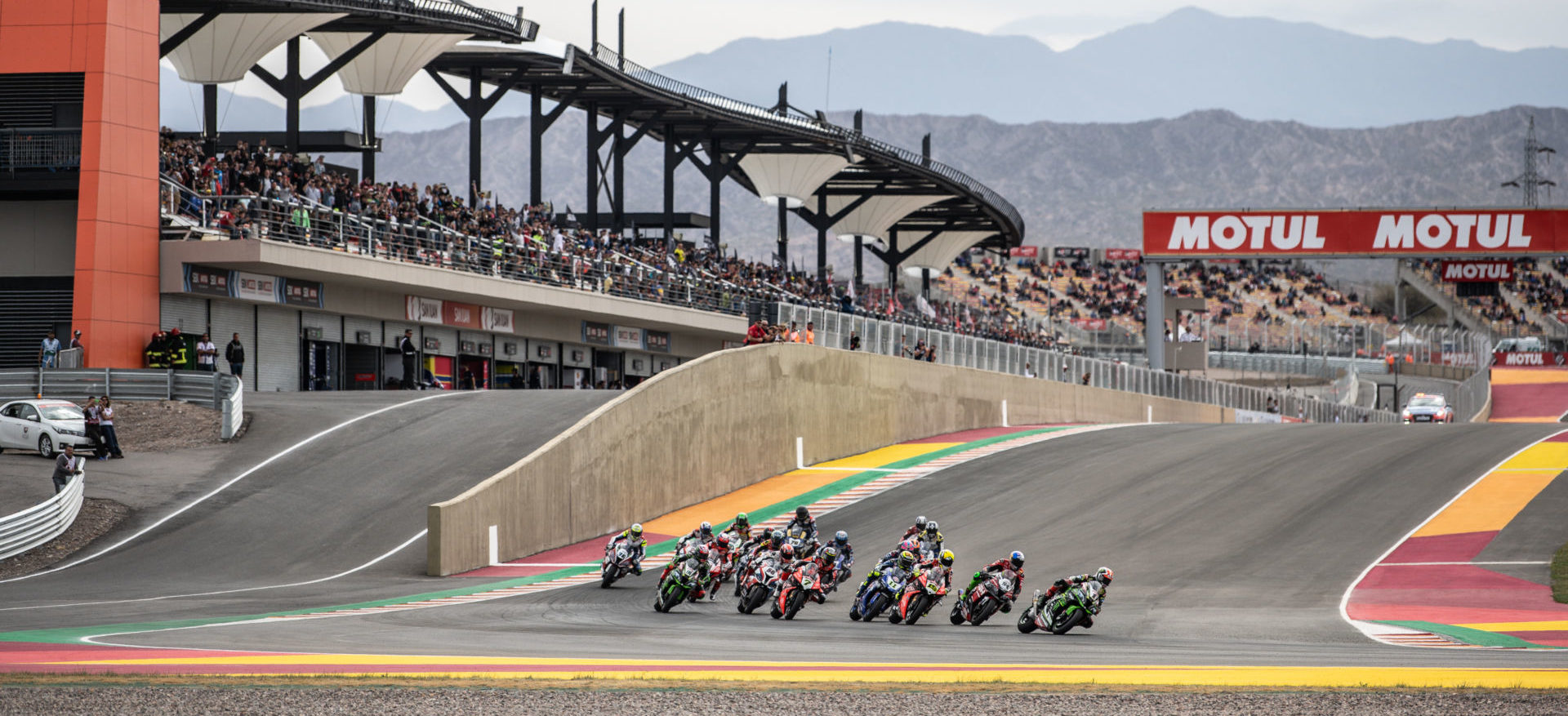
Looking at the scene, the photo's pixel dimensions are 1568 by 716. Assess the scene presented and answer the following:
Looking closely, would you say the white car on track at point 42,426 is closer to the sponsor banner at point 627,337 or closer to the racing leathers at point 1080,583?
the racing leathers at point 1080,583

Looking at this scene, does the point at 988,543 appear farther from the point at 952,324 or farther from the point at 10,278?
→ the point at 952,324

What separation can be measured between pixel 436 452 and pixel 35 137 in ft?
43.0

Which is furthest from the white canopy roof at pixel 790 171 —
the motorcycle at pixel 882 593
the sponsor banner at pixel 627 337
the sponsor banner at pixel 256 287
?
the motorcycle at pixel 882 593

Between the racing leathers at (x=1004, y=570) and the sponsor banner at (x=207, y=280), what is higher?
the sponsor banner at (x=207, y=280)

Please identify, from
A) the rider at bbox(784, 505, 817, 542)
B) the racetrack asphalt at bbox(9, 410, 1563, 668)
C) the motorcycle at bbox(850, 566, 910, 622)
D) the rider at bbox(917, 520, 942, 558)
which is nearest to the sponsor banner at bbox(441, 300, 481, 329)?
the racetrack asphalt at bbox(9, 410, 1563, 668)

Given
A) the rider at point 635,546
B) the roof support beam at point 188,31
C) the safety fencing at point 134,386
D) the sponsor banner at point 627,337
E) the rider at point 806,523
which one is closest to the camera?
the rider at point 806,523

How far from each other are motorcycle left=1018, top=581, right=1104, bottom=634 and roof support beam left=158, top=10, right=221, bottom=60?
1197 inches

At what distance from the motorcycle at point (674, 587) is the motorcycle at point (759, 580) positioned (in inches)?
27.7

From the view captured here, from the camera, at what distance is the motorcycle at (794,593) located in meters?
19.5

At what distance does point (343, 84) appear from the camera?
48.7 metres

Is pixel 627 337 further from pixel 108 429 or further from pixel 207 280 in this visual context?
pixel 108 429

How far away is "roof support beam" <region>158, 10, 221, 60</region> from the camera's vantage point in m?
40.5


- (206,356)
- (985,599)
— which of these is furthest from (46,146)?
(985,599)

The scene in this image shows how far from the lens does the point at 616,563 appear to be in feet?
76.4
